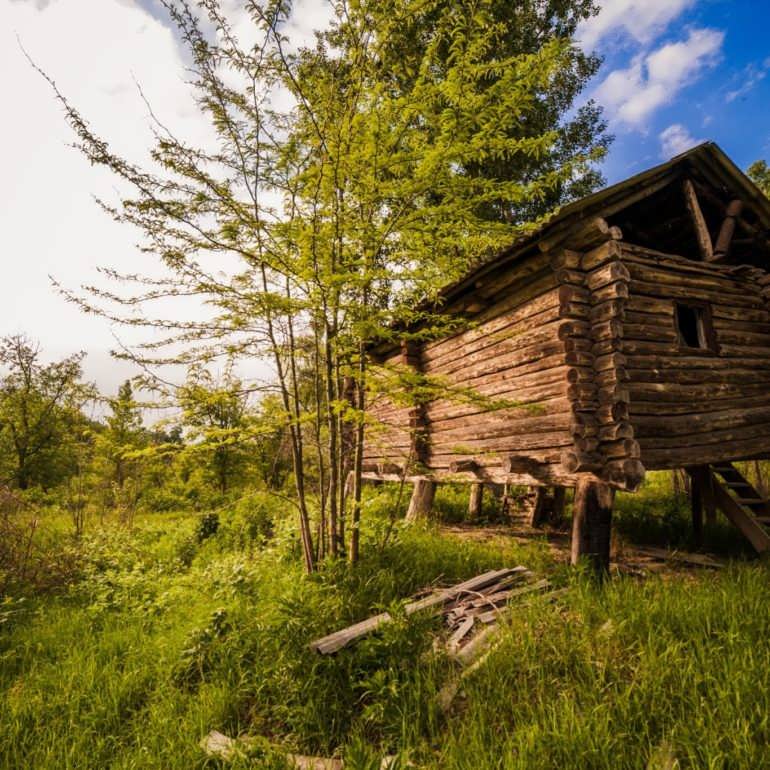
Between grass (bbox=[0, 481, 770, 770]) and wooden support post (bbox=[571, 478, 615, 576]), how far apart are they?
0.92 m

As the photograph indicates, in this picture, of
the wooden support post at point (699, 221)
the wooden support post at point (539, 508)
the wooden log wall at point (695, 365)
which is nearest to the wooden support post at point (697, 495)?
the wooden log wall at point (695, 365)

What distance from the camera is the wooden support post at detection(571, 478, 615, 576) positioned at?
16.6 feet

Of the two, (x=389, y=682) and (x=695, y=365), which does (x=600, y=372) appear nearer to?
(x=695, y=365)

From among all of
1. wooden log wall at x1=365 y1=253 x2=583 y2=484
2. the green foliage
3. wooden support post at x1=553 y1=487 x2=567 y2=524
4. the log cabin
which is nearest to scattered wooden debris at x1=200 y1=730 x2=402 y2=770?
the log cabin

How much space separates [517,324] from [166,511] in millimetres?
13335

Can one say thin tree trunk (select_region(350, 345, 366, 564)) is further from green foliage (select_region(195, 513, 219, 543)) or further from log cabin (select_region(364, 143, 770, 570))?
green foliage (select_region(195, 513, 219, 543))

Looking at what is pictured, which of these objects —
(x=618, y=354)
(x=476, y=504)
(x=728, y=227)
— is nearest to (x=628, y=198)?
(x=618, y=354)

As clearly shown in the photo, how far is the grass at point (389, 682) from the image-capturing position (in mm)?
2328

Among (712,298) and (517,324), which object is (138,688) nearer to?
(517,324)

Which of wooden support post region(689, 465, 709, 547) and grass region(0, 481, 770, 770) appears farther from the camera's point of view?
wooden support post region(689, 465, 709, 547)

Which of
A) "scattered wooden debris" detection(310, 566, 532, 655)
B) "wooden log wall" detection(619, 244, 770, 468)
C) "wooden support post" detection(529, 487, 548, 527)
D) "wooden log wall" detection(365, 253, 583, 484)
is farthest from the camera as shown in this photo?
"wooden support post" detection(529, 487, 548, 527)

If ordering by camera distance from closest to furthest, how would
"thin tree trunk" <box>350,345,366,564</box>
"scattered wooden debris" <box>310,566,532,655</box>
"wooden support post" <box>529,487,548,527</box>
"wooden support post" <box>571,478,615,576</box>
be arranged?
1. "scattered wooden debris" <box>310,566,532,655</box>
2. "thin tree trunk" <box>350,345,366,564</box>
3. "wooden support post" <box>571,478,615,576</box>
4. "wooden support post" <box>529,487,548,527</box>

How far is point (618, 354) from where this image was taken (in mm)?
5254

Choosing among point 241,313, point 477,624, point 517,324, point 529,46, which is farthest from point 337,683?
point 529,46
